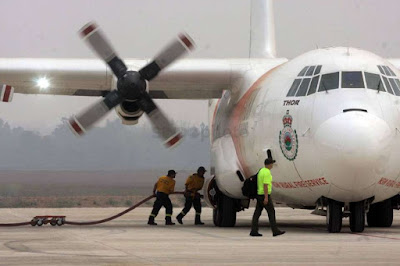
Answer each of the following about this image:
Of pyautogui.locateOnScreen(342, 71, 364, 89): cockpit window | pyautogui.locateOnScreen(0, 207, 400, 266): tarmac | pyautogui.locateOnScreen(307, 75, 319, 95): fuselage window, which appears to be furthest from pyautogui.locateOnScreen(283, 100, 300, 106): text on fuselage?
pyautogui.locateOnScreen(0, 207, 400, 266): tarmac

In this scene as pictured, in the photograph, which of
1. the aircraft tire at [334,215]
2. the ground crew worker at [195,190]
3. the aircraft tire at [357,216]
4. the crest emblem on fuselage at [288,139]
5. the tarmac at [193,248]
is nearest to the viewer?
the tarmac at [193,248]

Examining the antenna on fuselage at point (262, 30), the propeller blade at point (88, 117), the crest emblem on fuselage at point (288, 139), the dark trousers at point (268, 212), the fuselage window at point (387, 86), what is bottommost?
the dark trousers at point (268, 212)

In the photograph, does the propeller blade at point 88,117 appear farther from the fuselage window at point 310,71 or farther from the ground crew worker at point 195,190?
the fuselage window at point 310,71

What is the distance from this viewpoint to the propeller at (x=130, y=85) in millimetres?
22078

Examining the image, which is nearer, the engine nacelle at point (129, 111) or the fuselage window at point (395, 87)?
the fuselage window at point (395, 87)

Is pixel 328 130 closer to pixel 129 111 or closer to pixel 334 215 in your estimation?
pixel 334 215

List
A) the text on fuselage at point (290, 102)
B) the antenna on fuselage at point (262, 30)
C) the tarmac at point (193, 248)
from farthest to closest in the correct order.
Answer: the antenna on fuselage at point (262, 30)
the text on fuselage at point (290, 102)
the tarmac at point (193, 248)

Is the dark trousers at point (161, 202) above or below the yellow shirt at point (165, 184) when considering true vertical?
below

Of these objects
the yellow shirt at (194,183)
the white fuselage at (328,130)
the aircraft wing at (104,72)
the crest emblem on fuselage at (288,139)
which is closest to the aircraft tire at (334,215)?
the white fuselage at (328,130)

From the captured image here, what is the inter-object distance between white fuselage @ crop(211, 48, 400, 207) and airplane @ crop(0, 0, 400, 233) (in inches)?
0.9

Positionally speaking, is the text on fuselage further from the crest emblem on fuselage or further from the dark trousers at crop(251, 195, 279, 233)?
the dark trousers at crop(251, 195, 279, 233)

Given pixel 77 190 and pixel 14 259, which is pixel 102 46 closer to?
pixel 14 259

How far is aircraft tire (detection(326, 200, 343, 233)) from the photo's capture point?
19078mm

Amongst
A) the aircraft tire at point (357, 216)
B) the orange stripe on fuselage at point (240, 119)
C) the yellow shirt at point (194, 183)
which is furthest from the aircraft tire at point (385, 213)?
the yellow shirt at point (194, 183)
